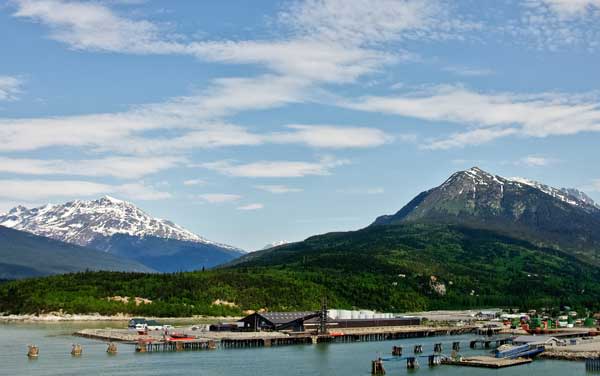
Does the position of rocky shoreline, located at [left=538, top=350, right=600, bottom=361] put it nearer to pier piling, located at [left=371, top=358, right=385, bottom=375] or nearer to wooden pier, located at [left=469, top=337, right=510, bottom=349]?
wooden pier, located at [left=469, top=337, right=510, bottom=349]

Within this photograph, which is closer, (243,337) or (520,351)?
(520,351)

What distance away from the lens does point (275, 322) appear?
161m

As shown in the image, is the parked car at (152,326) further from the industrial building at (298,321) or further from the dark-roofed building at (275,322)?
the dark-roofed building at (275,322)

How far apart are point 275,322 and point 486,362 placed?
196 ft

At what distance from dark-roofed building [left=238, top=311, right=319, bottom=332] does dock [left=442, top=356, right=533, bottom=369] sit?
168ft

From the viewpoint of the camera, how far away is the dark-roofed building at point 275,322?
162 m

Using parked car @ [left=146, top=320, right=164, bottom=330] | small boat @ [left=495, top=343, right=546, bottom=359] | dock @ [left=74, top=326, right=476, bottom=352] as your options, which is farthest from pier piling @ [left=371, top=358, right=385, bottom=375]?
parked car @ [left=146, top=320, right=164, bottom=330]

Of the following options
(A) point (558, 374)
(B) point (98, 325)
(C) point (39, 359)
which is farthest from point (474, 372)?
(B) point (98, 325)

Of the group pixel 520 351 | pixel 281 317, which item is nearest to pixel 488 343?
pixel 520 351

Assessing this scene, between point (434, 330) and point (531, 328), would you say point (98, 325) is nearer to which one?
point (434, 330)

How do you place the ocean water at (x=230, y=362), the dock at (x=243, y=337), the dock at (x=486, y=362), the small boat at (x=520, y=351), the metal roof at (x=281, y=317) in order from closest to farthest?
the ocean water at (x=230, y=362) < the dock at (x=486, y=362) < the small boat at (x=520, y=351) < the dock at (x=243, y=337) < the metal roof at (x=281, y=317)

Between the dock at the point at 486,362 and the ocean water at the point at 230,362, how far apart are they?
151cm

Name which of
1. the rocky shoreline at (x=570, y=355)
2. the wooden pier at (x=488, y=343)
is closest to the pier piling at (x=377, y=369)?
the rocky shoreline at (x=570, y=355)

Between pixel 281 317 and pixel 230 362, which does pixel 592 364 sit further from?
pixel 281 317
